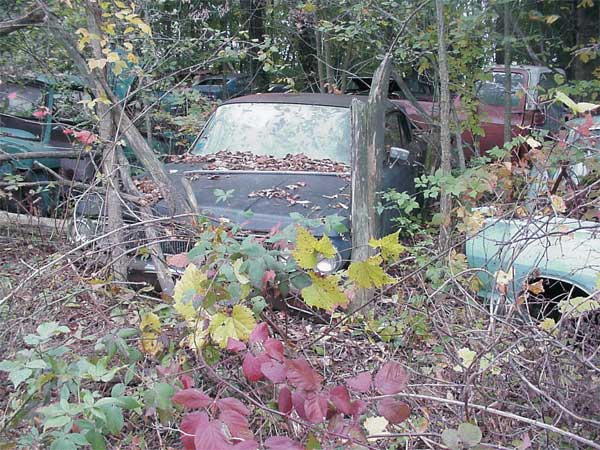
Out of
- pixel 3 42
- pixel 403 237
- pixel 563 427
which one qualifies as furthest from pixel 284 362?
pixel 3 42

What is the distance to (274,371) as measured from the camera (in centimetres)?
205

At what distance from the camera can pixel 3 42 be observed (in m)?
6.30

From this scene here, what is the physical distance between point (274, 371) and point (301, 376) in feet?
0.29

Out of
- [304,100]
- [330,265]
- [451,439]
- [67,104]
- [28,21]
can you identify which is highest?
[28,21]

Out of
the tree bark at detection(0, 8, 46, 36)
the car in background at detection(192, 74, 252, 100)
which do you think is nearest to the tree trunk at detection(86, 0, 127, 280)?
the tree bark at detection(0, 8, 46, 36)

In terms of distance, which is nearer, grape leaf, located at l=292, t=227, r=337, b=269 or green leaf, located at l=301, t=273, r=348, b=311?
grape leaf, located at l=292, t=227, r=337, b=269

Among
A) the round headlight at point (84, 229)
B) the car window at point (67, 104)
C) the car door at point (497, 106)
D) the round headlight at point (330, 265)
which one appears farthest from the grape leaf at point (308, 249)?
the car door at point (497, 106)

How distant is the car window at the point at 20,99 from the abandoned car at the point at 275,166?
7.17ft

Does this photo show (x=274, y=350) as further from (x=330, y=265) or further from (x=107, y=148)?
(x=107, y=148)

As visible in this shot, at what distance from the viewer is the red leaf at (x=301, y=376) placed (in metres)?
2.04

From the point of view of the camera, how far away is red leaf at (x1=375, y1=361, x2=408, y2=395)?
2.15 meters

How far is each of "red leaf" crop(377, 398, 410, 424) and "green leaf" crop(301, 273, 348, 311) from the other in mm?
511

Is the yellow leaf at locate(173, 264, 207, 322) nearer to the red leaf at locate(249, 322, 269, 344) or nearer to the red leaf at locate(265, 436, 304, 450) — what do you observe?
the red leaf at locate(249, 322, 269, 344)

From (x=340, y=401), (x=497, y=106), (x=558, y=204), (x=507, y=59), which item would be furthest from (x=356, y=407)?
(x=497, y=106)
